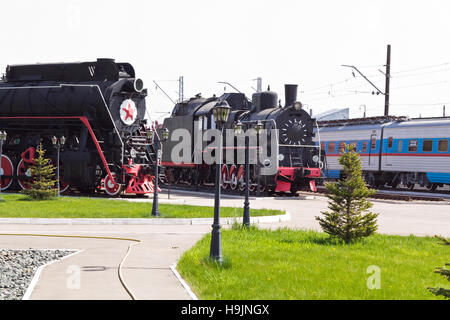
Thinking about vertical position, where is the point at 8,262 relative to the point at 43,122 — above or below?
below

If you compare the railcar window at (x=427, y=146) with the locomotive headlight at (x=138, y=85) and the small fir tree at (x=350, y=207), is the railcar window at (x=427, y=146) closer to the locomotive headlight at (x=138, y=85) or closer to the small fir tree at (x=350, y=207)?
the locomotive headlight at (x=138, y=85)

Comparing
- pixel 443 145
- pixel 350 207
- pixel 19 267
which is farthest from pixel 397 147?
pixel 19 267

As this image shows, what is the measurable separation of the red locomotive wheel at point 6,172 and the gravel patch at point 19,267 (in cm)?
1702

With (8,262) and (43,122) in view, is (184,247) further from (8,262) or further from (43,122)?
(43,122)

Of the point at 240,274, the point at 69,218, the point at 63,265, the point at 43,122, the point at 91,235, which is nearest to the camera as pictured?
the point at 240,274

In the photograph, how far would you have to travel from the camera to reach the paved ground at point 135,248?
Result: 30.8 feet

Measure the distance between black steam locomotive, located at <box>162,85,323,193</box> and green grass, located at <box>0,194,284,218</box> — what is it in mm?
7920

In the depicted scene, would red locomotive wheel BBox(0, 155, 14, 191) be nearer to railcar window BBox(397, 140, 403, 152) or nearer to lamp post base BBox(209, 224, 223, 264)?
lamp post base BBox(209, 224, 223, 264)

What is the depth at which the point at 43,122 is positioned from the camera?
1126 inches

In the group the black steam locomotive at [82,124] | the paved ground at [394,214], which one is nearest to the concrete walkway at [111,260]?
the paved ground at [394,214]

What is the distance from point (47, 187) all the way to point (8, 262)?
15.2m

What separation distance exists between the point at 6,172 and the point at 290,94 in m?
13.7

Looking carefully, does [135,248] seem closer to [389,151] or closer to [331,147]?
[389,151]
